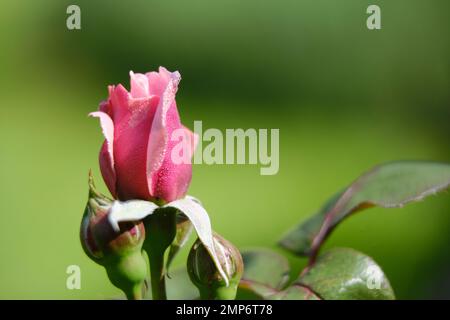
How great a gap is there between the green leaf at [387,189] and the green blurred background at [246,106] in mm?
525

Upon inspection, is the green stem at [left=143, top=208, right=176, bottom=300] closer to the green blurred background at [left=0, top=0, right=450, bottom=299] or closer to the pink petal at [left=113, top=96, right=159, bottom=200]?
the pink petal at [left=113, top=96, right=159, bottom=200]

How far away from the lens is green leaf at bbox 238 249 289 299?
21.9 inches

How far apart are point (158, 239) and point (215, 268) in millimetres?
37

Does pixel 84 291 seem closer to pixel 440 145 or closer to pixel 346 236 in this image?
pixel 346 236

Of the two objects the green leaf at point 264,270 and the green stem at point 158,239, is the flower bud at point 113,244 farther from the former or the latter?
the green leaf at point 264,270

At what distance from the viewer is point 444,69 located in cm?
154

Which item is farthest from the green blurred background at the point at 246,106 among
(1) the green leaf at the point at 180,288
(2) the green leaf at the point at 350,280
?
(2) the green leaf at the point at 350,280

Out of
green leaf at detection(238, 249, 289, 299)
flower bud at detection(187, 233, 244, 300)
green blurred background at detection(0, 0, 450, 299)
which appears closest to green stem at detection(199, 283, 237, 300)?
flower bud at detection(187, 233, 244, 300)

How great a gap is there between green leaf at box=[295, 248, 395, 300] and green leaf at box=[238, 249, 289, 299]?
6cm

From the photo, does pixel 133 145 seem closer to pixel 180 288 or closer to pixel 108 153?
pixel 108 153

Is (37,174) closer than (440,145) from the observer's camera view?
Yes
